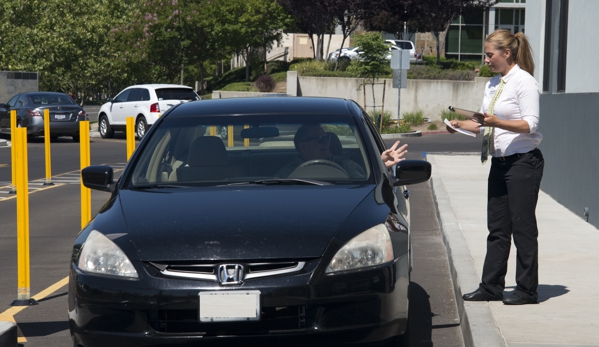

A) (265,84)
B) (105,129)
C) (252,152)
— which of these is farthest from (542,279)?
(265,84)

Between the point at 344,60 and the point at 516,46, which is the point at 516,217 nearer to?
the point at 516,46

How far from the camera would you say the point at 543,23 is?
15.6 metres

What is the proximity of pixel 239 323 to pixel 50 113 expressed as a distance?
79.1 ft

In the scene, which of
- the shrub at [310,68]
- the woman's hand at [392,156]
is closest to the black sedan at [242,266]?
the woman's hand at [392,156]

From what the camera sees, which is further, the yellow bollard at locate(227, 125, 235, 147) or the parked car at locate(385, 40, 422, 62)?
the parked car at locate(385, 40, 422, 62)

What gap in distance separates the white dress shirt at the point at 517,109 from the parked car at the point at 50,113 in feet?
74.8

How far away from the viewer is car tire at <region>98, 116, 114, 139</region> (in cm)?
3091

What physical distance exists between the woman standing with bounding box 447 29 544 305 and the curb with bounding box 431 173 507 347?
1.24 ft

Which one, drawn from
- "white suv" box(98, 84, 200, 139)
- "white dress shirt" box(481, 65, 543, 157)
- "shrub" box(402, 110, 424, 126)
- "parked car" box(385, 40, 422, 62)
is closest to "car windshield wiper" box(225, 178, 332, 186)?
"white dress shirt" box(481, 65, 543, 157)

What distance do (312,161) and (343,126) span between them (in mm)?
414

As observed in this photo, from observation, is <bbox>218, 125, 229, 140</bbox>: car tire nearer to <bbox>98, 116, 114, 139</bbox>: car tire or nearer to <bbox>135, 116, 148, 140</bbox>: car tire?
<bbox>135, 116, 148, 140</bbox>: car tire

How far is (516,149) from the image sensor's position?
19.6 feet

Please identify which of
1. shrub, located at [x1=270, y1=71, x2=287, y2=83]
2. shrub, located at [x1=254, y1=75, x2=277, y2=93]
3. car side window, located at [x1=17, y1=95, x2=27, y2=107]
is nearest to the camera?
car side window, located at [x1=17, y1=95, x2=27, y2=107]

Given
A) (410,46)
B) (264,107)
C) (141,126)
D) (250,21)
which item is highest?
(250,21)
